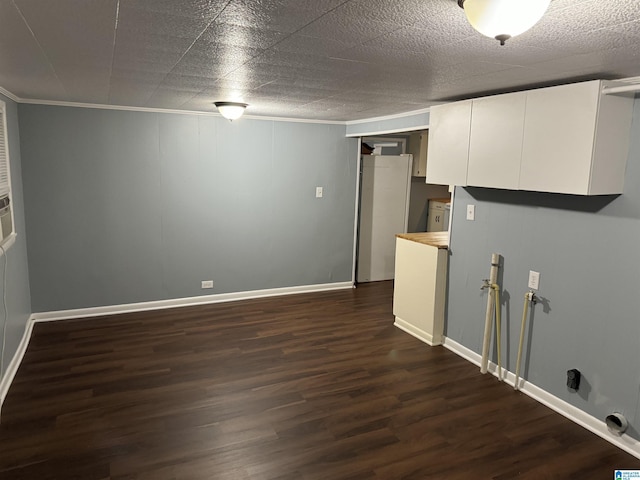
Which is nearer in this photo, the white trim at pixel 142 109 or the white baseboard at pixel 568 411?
Result: the white baseboard at pixel 568 411

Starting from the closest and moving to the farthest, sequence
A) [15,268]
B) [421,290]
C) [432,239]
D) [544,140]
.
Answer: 1. [544,140]
2. [15,268]
3. [421,290]
4. [432,239]

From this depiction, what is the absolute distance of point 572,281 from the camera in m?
3.03

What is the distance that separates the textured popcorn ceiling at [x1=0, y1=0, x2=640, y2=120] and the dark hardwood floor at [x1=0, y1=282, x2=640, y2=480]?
7.16 feet

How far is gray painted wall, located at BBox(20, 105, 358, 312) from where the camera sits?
4.43 metres

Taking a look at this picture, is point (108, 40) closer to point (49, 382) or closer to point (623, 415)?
point (49, 382)

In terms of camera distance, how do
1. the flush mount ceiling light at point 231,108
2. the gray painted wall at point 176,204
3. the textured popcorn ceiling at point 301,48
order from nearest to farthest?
the textured popcorn ceiling at point 301,48 < the flush mount ceiling light at point 231,108 < the gray painted wall at point 176,204

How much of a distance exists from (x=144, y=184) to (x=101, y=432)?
8.96ft

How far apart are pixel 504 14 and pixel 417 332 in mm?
3536

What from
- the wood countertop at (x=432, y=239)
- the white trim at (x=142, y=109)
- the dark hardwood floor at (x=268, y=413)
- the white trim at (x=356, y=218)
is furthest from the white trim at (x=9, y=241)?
the white trim at (x=356, y=218)

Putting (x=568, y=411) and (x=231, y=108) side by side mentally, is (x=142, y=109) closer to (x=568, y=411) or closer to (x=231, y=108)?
(x=231, y=108)

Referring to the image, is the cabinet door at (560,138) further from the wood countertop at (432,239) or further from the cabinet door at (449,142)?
A: the wood countertop at (432,239)

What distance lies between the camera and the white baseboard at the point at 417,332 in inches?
166

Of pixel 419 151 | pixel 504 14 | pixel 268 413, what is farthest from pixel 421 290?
pixel 504 14

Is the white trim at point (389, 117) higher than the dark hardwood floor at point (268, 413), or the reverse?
the white trim at point (389, 117)
